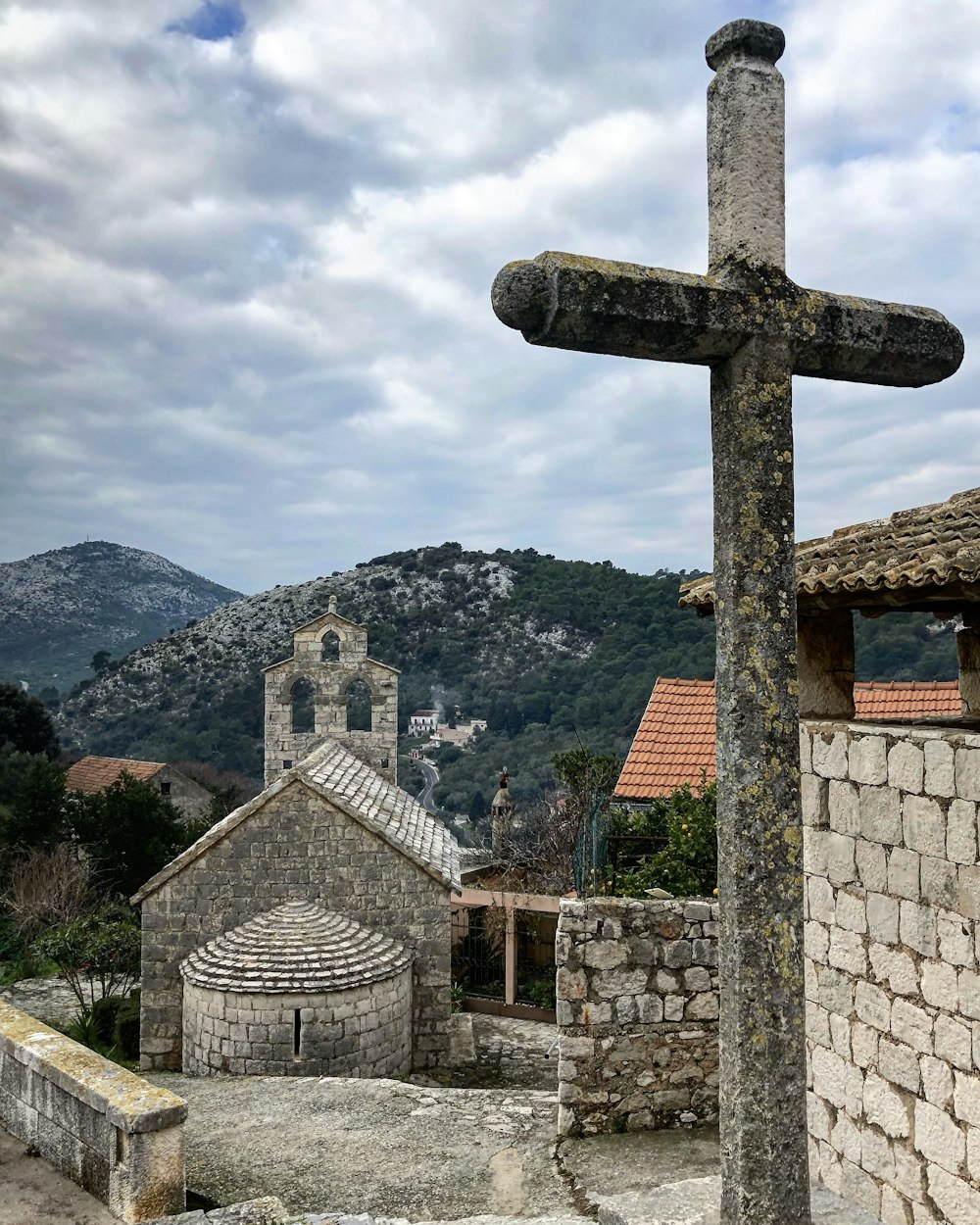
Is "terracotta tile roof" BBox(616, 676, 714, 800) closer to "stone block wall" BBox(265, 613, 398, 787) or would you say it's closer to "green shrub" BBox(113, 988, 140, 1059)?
"stone block wall" BBox(265, 613, 398, 787)

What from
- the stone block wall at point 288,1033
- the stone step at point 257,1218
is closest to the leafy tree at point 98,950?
the stone block wall at point 288,1033

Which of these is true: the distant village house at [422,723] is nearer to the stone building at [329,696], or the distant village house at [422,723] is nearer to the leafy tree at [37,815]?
the leafy tree at [37,815]

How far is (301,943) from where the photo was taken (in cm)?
1135

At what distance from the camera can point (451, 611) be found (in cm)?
5409

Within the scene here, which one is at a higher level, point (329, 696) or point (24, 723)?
point (329, 696)

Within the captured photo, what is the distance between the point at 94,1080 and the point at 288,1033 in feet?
18.0

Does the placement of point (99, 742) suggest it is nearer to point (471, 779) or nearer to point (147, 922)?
point (471, 779)

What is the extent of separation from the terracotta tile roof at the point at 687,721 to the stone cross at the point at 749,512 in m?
9.76

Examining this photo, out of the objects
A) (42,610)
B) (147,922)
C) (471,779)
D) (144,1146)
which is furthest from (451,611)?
(42,610)

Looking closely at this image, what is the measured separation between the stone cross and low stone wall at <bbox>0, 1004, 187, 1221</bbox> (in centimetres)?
385

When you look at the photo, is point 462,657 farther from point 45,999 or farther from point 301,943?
point 301,943

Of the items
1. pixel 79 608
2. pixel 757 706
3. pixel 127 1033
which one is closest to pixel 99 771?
pixel 127 1033

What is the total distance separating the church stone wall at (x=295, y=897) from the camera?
40.2 feet

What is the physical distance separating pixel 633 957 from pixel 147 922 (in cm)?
764
